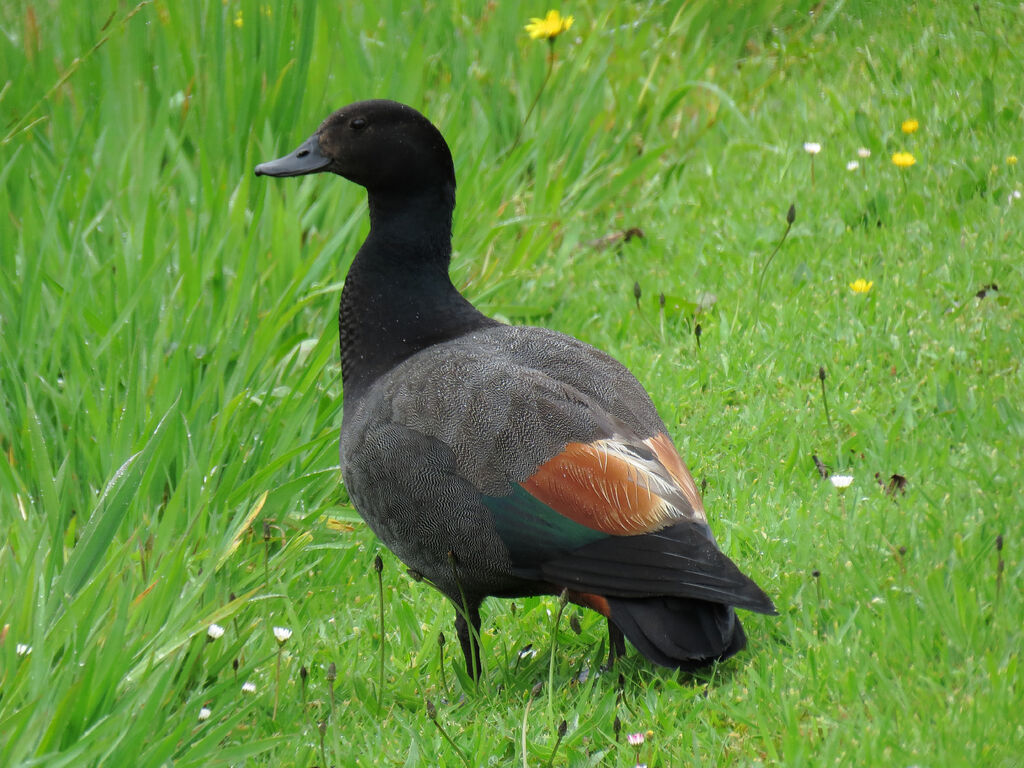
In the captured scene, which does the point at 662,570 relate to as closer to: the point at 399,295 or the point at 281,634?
the point at 281,634

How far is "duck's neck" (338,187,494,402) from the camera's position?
346cm

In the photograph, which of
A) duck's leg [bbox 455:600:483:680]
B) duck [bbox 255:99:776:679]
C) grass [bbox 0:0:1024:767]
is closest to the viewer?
grass [bbox 0:0:1024:767]

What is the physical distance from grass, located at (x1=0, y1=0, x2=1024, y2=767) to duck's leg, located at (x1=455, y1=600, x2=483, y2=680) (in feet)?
0.20

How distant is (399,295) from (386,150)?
1.42ft

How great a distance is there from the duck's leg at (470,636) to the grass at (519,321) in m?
0.06

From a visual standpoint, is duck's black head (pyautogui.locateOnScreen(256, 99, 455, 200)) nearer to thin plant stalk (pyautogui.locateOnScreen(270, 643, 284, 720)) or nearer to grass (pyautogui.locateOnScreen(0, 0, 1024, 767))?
grass (pyautogui.locateOnScreen(0, 0, 1024, 767))

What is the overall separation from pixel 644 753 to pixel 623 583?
0.34 meters

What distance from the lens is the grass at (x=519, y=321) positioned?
2.54 metres

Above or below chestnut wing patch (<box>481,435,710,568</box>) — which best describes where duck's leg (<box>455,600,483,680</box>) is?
below

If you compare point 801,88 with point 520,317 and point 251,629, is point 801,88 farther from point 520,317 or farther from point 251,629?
point 251,629

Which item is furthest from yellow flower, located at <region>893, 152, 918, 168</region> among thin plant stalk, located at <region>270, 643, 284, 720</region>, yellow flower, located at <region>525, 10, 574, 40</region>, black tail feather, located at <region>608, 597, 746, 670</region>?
thin plant stalk, located at <region>270, 643, 284, 720</region>

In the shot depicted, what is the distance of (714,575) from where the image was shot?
8.47ft

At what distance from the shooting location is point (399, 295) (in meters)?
3.54

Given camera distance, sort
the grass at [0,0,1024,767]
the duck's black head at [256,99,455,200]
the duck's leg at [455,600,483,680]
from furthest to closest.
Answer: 1. the duck's black head at [256,99,455,200]
2. the duck's leg at [455,600,483,680]
3. the grass at [0,0,1024,767]
